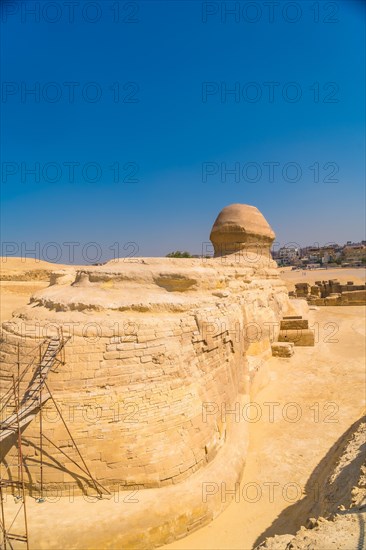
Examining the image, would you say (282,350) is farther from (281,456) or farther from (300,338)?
(281,456)

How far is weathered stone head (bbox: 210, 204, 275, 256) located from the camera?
573 inches

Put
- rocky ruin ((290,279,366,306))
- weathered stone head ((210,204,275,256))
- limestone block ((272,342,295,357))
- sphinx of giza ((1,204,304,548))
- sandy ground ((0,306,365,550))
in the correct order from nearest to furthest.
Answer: sandy ground ((0,306,365,550)) < sphinx of giza ((1,204,304,548)) < limestone block ((272,342,295,357)) < weathered stone head ((210,204,275,256)) < rocky ruin ((290,279,366,306))

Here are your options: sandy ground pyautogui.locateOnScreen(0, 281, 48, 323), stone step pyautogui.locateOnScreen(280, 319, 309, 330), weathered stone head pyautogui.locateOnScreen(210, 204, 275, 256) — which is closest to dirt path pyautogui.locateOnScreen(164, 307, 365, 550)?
stone step pyautogui.locateOnScreen(280, 319, 309, 330)

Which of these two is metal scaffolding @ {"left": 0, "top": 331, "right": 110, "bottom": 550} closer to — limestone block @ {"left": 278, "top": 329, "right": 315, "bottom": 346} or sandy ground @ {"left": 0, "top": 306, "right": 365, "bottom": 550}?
sandy ground @ {"left": 0, "top": 306, "right": 365, "bottom": 550}

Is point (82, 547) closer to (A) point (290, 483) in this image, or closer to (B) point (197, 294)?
(A) point (290, 483)

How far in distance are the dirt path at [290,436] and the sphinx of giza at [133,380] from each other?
0.34 meters

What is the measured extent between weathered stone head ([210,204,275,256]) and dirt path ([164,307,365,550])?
192 inches

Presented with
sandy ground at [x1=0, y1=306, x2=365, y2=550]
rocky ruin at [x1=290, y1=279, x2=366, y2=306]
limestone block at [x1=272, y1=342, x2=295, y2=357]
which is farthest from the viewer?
rocky ruin at [x1=290, y1=279, x2=366, y2=306]

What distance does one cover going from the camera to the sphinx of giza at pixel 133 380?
4941 mm

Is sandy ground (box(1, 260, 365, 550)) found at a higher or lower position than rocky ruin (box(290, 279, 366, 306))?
lower

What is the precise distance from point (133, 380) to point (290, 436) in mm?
4117

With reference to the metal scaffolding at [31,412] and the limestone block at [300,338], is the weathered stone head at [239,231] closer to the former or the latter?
the limestone block at [300,338]

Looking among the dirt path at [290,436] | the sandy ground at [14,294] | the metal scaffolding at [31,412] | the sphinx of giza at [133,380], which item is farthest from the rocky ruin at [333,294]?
the metal scaffolding at [31,412]

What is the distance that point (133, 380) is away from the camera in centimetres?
541
